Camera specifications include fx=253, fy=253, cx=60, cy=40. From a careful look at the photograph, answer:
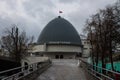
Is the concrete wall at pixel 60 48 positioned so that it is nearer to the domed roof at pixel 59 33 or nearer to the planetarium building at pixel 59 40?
the planetarium building at pixel 59 40

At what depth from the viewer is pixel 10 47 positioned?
170ft

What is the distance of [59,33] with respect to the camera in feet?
330

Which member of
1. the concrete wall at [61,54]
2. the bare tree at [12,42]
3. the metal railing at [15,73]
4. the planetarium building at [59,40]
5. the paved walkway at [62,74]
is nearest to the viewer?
the metal railing at [15,73]

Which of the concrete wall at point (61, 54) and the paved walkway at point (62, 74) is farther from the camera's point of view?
the concrete wall at point (61, 54)

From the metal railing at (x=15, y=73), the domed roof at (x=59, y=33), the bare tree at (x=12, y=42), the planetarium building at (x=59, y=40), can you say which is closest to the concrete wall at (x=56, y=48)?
the planetarium building at (x=59, y=40)

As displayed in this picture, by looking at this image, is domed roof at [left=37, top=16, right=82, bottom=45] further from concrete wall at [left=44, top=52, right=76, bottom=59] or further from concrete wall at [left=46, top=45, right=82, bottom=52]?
concrete wall at [left=44, top=52, right=76, bottom=59]

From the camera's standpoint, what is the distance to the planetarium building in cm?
10000

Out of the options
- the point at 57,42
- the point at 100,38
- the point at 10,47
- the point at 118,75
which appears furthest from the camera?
the point at 57,42

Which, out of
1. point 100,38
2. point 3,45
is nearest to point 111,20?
point 100,38

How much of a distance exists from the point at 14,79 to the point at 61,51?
86427mm

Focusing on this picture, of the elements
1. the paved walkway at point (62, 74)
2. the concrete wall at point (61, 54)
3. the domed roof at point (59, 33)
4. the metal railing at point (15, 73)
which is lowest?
the paved walkway at point (62, 74)

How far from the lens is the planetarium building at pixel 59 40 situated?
3937 inches

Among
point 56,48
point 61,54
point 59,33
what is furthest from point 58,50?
point 59,33

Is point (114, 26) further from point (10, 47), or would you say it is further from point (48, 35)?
point (48, 35)
